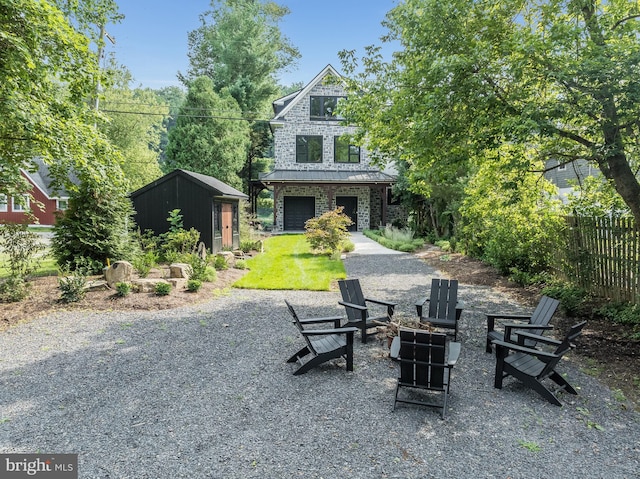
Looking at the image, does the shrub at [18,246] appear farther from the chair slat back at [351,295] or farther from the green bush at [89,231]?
the chair slat back at [351,295]

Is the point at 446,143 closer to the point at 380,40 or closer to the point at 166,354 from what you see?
the point at 380,40

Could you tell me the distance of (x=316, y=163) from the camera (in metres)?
24.9

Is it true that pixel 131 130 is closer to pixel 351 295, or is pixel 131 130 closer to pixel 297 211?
pixel 297 211

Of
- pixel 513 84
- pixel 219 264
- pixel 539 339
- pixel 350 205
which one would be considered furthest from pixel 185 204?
pixel 350 205

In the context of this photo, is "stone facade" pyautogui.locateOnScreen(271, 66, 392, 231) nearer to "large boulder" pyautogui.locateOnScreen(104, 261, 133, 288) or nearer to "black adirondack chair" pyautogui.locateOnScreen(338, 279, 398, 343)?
"large boulder" pyautogui.locateOnScreen(104, 261, 133, 288)

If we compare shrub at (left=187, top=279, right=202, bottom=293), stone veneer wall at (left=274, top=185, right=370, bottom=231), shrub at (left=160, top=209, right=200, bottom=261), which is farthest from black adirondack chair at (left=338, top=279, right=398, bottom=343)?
stone veneer wall at (left=274, top=185, right=370, bottom=231)

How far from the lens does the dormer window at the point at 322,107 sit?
2428 cm

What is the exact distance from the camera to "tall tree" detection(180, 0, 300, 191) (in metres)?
31.6

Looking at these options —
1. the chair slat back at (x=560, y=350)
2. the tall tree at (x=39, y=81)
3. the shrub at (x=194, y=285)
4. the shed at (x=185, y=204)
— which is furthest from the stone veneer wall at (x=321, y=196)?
the chair slat back at (x=560, y=350)

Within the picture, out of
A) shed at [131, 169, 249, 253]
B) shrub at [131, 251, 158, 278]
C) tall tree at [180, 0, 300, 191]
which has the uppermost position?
tall tree at [180, 0, 300, 191]

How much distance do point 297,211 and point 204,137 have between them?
312 inches

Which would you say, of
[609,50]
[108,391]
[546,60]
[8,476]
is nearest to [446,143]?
[546,60]

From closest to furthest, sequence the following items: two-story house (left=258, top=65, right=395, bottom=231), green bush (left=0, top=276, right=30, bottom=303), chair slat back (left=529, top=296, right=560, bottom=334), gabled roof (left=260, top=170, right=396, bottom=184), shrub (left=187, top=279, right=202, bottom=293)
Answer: chair slat back (left=529, top=296, right=560, bottom=334), green bush (left=0, top=276, right=30, bottom=303), shrub (left=187, top=279, right=202, bottom=293), gabled roof (left=260, top=170, right=396, bottom=184), two-story house (left=258, top=65, right=395, bottom=231)

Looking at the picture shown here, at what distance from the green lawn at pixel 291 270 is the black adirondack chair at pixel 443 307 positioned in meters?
3.68
